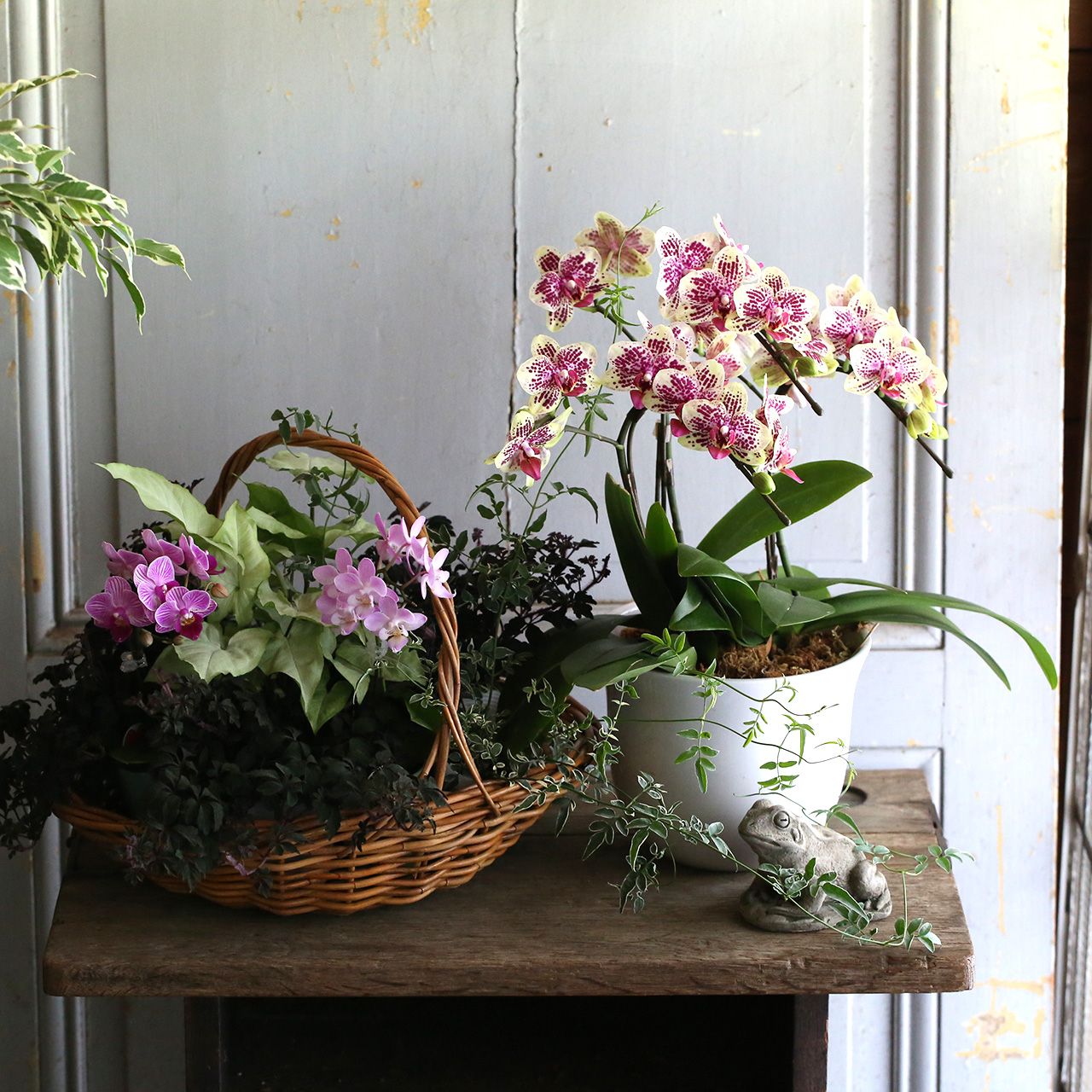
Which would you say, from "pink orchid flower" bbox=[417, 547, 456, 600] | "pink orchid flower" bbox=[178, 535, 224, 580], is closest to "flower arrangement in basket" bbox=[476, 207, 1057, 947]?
"pink orchid flower" bbox=[417, 547, 456, 600]

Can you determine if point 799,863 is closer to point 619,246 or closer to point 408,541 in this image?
point 408,541

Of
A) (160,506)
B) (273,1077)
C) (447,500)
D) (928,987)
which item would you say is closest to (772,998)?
(928,987)

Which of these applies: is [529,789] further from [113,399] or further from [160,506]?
[113,399]

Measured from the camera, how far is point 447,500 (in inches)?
48.6

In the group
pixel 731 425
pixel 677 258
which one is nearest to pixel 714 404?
pixel 731 425

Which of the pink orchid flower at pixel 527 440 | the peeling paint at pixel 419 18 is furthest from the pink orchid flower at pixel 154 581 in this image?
the peeling paint at pixel 419 18

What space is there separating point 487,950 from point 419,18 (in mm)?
1022

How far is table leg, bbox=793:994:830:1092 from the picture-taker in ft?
2.83

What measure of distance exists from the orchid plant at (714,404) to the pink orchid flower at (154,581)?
10.9 inches

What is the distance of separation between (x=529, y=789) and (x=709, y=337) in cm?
41

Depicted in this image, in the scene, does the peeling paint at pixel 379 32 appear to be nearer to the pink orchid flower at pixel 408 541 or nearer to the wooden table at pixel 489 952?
the pink orchid flower at pixel 408 541

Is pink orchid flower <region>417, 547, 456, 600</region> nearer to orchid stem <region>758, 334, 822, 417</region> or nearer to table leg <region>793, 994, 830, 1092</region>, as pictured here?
orchid stem <region>758, 334, 822, 417</region>

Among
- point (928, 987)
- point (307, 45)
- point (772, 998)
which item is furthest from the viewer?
point (307, 45)

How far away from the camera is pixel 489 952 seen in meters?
0.81
